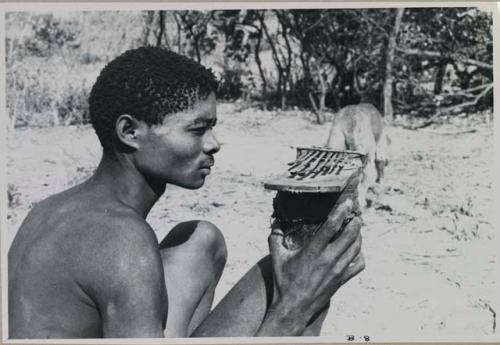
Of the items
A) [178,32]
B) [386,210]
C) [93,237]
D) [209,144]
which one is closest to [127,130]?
[209,144]

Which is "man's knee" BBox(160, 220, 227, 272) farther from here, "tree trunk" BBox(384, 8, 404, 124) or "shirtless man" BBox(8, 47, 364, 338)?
"tree trunk" BBox(384, 8, 404, 124)

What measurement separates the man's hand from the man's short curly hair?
490 mm

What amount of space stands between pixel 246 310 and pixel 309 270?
0.24m

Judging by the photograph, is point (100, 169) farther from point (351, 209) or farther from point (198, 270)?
point (351, 209)

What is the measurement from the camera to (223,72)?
5.64m

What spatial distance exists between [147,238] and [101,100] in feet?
1.57

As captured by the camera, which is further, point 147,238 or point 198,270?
point 198,270

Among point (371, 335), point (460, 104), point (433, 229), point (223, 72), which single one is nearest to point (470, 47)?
point (460, 104)

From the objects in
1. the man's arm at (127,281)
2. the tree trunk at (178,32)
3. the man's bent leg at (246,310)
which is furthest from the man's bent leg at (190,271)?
the tree trunk at (178,32)

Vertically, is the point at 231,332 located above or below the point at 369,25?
below

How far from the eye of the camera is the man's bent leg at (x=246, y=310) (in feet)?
7.43

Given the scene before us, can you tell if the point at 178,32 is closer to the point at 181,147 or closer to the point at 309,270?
the point at 181,147

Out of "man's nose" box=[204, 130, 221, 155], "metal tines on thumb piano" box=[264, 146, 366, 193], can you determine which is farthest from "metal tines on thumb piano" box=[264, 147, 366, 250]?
"man's nose" box=[204, 130, 221, 155]

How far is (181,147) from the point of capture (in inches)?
93.2
